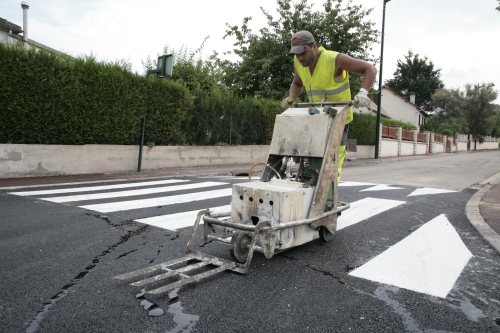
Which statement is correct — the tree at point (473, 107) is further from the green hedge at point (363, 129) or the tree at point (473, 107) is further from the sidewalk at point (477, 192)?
the sidewalk at point (477, 192)

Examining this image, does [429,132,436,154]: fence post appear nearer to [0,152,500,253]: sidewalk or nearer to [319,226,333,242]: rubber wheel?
[0,152,500,253]: sidewalk

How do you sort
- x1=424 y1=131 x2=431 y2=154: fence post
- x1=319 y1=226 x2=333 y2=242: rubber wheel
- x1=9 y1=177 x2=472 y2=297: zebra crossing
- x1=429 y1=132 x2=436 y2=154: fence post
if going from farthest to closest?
1. x1=429 y1=132 x2=436 y2=154: fence post
2. x1=424 y1=131 x2=431 y2=154: fence post
3. x1=319 y1=226 x2=333 y2=242: rubber wheel
4. x1=9 y1=177 x2=472 y2=297: zebra crossing

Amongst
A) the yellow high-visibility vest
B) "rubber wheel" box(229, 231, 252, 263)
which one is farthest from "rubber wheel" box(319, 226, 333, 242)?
the yellow high-visibility vest

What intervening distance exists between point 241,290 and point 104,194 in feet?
17.6

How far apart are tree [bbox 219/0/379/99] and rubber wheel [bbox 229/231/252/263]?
16450 mm

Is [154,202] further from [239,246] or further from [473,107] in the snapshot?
[473,107]

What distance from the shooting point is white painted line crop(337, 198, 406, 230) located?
536cm

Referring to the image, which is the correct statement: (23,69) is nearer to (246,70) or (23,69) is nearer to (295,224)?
(295,224)

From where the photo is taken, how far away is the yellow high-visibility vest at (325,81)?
13.6 feet

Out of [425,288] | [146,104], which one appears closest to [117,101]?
[146,104]

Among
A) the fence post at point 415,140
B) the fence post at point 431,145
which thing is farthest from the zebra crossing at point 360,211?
the fence post at point 431,145

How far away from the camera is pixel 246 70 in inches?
819

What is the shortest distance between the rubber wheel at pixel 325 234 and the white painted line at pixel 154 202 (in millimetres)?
3169

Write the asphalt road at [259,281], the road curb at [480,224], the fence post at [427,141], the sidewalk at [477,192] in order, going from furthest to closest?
the fence post at [427,141], the sidewalk at [477,192], the road curb at [480,224], the asphalt road at [259,281]
